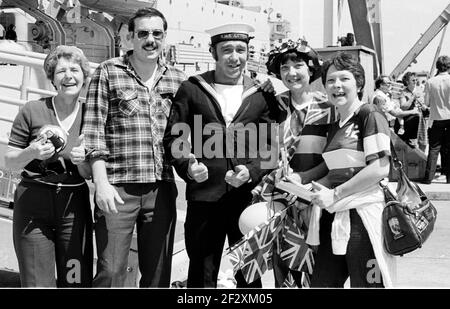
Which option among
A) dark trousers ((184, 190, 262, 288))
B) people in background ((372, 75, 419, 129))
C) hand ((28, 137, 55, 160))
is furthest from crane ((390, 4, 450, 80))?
hand ((28, 137, 55, 160))

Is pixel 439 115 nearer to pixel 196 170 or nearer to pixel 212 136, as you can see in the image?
pixel 212 136

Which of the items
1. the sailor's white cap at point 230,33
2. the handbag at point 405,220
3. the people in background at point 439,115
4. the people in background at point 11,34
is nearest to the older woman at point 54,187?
the sailor's white cap at point 230,33

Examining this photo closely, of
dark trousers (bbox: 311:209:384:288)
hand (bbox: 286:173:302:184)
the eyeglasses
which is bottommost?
dark trousers (bbox: 311:209:384:288)

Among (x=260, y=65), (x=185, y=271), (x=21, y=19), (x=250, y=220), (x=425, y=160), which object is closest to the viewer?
(x=250, y=220)

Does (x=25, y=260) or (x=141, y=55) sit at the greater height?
(x=141, y=55)

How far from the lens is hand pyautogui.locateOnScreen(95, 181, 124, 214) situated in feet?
11.4

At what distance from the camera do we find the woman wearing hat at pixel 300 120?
3498mm

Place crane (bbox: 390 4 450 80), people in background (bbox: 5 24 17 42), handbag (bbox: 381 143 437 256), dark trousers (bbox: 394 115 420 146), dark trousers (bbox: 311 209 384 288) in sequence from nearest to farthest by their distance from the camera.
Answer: handbag (bbox: 381 143 437 256) → dark trousers (bbox: 311 209 384 288) → dark trousers (bbox: 394 115 420 146) → crane (bbox: 390 4 450 80) → people in background (bbox: 5 24 17 42)

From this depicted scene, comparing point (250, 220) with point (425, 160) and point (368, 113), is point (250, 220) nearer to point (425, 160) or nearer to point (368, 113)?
point (368, 113)

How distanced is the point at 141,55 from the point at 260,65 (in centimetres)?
2210

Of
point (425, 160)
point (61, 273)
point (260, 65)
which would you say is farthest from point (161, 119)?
point (260, 65)

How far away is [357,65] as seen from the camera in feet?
10.8

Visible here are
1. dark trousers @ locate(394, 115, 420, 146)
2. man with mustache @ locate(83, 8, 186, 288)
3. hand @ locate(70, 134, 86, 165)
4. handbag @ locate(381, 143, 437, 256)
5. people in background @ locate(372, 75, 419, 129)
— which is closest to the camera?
handbag @ locate(381, 143, 437, 256)

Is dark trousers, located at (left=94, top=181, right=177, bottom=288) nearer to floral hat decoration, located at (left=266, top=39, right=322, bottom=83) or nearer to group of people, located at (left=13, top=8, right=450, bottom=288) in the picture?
group of people, located at (left=13, top=8, right=450, bottom=288)
